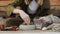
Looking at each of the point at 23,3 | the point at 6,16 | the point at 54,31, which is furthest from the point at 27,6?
the point at 54,31

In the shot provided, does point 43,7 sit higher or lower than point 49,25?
higher

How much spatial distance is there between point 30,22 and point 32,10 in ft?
0.31

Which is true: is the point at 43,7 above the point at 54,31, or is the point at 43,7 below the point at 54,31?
above

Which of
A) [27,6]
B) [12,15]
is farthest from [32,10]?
[12,15]

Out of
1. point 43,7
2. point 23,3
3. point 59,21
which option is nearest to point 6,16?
point 23,3

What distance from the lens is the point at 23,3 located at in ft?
3.34

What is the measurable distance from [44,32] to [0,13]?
0.36 metres

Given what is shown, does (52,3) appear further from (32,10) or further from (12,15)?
(12,15)

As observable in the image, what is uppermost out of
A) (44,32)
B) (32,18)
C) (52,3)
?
(52,3)

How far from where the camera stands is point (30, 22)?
1027mm

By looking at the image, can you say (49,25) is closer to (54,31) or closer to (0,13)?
(54,31)

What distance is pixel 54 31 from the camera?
3.34 ft

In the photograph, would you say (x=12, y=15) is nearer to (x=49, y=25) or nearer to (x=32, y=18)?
(x=32, y=18)

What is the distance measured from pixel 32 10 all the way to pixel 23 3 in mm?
87
